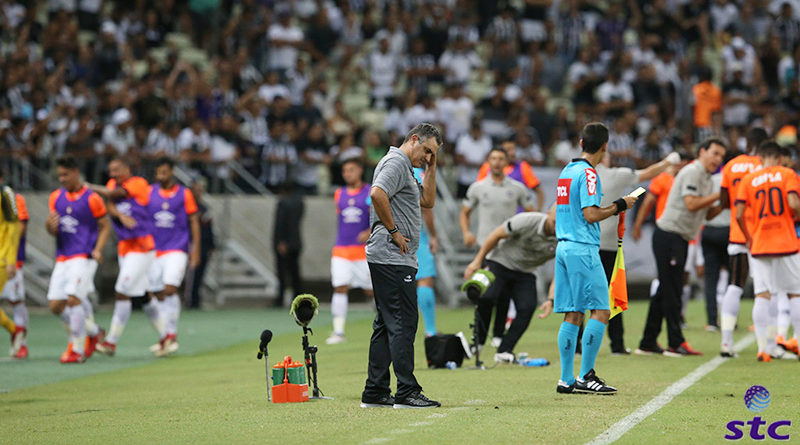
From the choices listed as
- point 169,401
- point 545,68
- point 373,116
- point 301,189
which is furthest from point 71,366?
point 545,68

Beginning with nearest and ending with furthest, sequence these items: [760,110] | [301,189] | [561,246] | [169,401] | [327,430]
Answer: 1. [327,430]
2. [561,246]
3. [169,401]
4. [301,189]
5. [760,110]

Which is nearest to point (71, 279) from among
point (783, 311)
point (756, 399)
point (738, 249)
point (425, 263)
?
point (425, 263)

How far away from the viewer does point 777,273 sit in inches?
451

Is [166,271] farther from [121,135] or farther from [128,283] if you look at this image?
[121,135]

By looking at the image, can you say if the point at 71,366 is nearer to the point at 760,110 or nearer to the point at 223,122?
the point at 223,122

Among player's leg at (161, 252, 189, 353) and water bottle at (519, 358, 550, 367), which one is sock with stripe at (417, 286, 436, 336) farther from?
player's leg at (161, 252, 189, 353)

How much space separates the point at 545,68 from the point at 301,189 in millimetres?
6996

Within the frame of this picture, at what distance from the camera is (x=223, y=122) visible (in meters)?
22.3

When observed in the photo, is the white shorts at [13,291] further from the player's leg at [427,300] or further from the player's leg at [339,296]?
the player's leg at [427,300]

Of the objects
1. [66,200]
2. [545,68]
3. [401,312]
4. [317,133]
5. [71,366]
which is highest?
[545,68]

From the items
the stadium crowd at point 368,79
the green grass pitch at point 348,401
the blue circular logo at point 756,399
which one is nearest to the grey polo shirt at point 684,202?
the green grass pitch at point 348,401

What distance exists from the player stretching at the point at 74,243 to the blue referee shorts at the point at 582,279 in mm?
6769

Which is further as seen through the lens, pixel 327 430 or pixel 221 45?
pixel 221 45

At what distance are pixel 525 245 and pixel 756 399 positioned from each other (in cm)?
365
